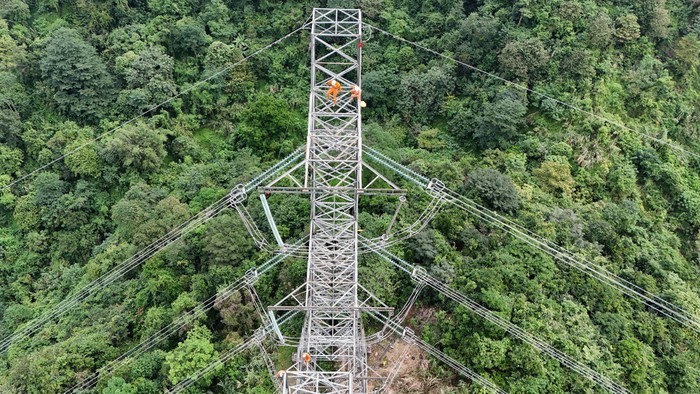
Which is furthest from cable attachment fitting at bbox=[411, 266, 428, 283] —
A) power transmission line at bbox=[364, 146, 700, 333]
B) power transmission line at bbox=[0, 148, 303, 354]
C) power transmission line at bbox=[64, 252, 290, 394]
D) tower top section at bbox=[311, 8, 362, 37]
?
tower top section at bbox=[311, 8, 362, 37]

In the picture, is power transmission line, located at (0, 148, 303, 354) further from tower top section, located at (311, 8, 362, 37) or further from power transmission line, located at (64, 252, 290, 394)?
tower top section, located at (311, 8, 362, 37)

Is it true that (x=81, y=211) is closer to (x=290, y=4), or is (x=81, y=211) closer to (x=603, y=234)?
(x=290, y=4)

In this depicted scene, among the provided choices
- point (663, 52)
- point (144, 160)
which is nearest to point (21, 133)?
point (144, 160)

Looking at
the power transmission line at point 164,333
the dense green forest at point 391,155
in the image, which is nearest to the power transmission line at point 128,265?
the dense green forest at point 391,155

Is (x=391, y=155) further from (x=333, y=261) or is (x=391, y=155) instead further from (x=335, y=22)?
(x=333, y=261)

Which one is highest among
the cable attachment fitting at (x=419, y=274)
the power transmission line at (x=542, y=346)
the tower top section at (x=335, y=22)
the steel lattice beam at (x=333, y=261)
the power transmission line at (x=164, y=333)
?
the tower top section at (x=335, y=22)

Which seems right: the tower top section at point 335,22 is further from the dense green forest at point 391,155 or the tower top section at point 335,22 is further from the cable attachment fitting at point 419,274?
the cable attachment fitting at point 419,274

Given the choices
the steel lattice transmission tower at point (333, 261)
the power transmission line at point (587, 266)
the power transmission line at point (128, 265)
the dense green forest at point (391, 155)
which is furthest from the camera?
the power transmission line at point (128, 265)

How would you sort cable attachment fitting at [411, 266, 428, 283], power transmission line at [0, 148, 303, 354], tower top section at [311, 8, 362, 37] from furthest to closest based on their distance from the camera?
power transmission line at [0, 148, 303, 354]
cable attachment fitting at [411, 266, 428, 283]
tower top section at [311, 8, 362, 37]

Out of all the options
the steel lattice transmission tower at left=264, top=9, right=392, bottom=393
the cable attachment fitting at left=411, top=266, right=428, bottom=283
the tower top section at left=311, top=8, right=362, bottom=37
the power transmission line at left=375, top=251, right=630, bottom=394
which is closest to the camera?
the steel lattice transmission tower at left=264, top=9, right=392, bottom=393

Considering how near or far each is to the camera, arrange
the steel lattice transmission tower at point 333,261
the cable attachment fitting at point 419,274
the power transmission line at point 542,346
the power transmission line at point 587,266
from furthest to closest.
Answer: the power transmission line at point 587,266, the cable attachment fitting at point 419,274, the power transmission line at point 542,346, the steel lattice transmission tower at point 333,261
